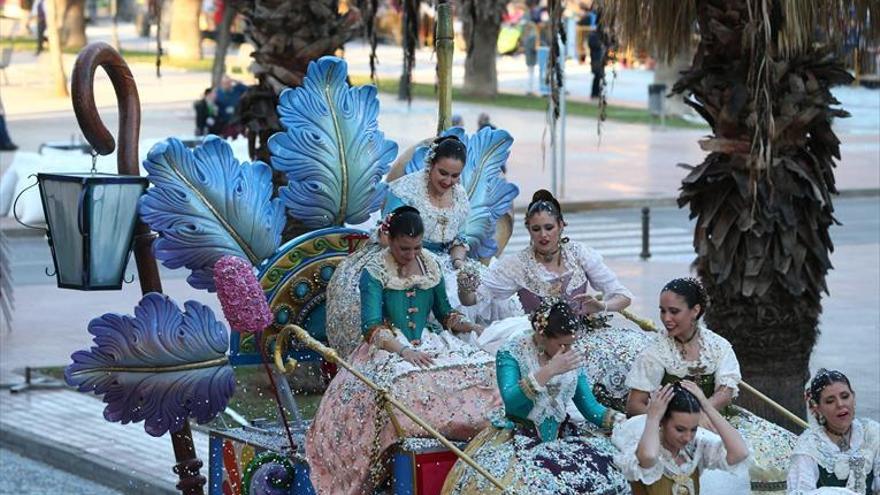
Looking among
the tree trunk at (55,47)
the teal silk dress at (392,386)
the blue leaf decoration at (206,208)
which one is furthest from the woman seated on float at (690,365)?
the tree trunk at (55,47)

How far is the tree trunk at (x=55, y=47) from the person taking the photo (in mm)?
33500

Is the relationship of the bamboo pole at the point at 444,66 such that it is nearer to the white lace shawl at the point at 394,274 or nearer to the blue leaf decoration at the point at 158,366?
the white lace shawl at the point at 394,274

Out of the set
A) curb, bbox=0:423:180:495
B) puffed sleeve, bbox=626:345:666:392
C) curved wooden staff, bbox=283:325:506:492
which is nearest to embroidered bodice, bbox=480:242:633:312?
curved wooden staff, bbox=283:325:506:492

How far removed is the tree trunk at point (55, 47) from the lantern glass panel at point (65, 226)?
25.1 metres

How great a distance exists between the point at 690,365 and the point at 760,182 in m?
3.92

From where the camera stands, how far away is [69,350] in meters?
16.3

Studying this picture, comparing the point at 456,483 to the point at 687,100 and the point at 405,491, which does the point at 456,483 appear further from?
the point at 687,100

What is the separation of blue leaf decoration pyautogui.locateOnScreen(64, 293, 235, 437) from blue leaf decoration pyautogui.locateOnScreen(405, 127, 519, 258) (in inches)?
73.2

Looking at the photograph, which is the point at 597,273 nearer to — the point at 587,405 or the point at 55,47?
the point at 587,405

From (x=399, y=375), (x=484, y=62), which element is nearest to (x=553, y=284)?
(x=399, y=375)

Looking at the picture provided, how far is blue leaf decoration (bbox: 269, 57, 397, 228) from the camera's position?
9297 mm

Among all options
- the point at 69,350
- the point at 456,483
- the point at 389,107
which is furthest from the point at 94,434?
the point at 389,107

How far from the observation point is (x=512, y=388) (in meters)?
7.34

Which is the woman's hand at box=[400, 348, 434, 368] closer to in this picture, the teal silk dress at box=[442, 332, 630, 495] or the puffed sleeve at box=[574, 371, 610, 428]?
the teal silk dress at box=[442, 332, 630, 495]
